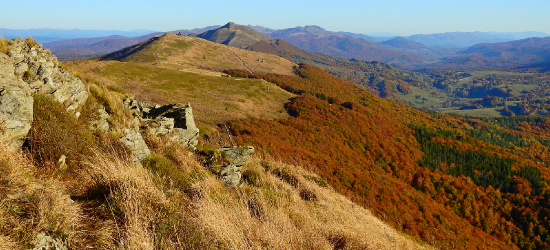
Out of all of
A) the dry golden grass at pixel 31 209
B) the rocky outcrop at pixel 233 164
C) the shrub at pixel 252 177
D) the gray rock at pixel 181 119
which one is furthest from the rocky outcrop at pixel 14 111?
the shrub at pixel 252 177

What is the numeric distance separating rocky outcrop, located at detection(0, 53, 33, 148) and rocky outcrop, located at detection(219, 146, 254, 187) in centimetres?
582

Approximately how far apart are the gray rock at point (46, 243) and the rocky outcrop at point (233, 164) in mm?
6187

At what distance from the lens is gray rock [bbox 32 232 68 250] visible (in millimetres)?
3631

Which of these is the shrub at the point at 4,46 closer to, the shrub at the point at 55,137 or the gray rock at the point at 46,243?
the shrub at the point at 55,137

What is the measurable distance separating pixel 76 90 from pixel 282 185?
8.50 metres

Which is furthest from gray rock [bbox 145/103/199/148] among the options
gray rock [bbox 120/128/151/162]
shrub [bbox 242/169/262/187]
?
gray rock [bbox 120/128/151/162]

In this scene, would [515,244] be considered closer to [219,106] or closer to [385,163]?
[385,163]

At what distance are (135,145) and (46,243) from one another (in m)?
5.00

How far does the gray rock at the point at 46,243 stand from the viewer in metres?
3.63

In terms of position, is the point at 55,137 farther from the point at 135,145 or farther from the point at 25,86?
the point at 25,86

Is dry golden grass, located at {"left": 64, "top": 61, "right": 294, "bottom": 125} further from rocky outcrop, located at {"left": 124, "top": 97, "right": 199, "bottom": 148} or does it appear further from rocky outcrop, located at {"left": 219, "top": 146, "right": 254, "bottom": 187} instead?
rocky outcrop, located at {"left": 219, "top": 146, "right": 254, "bottom": 187}

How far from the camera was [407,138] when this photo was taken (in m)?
97.7

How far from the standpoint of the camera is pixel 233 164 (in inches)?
438

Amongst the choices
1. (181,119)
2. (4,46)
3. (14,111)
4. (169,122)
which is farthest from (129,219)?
(181,119)
